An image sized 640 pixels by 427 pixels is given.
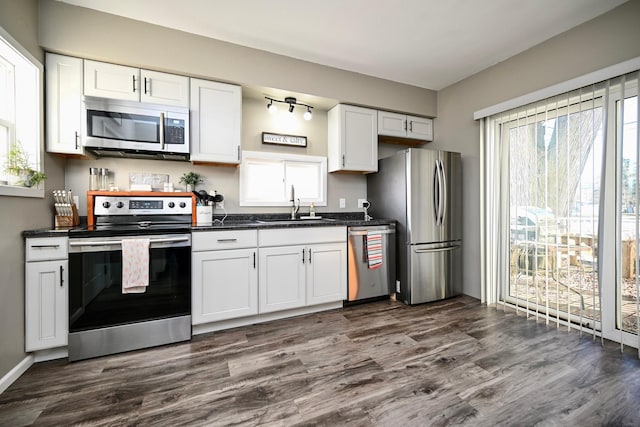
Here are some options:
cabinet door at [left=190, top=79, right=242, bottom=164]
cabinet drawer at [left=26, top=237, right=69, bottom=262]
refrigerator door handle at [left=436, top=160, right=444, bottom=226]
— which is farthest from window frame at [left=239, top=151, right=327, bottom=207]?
cabinet drawer at [left=26, top=237, right=69, bottom=262]

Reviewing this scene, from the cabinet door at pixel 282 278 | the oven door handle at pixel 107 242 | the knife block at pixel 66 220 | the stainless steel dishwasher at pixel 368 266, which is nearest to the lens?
the oven door handle at pixel 107 242

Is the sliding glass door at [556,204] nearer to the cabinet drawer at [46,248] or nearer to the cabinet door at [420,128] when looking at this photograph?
the cabinet door at [420,128]

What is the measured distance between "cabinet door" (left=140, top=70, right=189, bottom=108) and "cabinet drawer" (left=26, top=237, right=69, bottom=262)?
133 centimetres

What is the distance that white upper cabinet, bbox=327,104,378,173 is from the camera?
3277mm

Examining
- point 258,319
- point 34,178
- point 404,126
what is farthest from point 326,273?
point 34,178

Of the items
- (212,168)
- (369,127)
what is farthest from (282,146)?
(369,127)

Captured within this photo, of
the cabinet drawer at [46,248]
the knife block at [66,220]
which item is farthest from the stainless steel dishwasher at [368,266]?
the knife block at [66,220]

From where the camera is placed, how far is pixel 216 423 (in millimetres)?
1372

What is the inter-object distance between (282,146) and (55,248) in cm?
226

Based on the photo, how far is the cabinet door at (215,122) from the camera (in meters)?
2.60

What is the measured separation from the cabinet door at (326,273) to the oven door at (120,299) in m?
1.13

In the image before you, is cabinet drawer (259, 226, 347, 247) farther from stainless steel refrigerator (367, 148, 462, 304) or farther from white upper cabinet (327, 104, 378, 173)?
white upper cabinet (327, 104, 378, 173)

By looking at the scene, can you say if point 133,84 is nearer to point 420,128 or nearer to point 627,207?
point 420,128

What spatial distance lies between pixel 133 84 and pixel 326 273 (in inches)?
98.6
